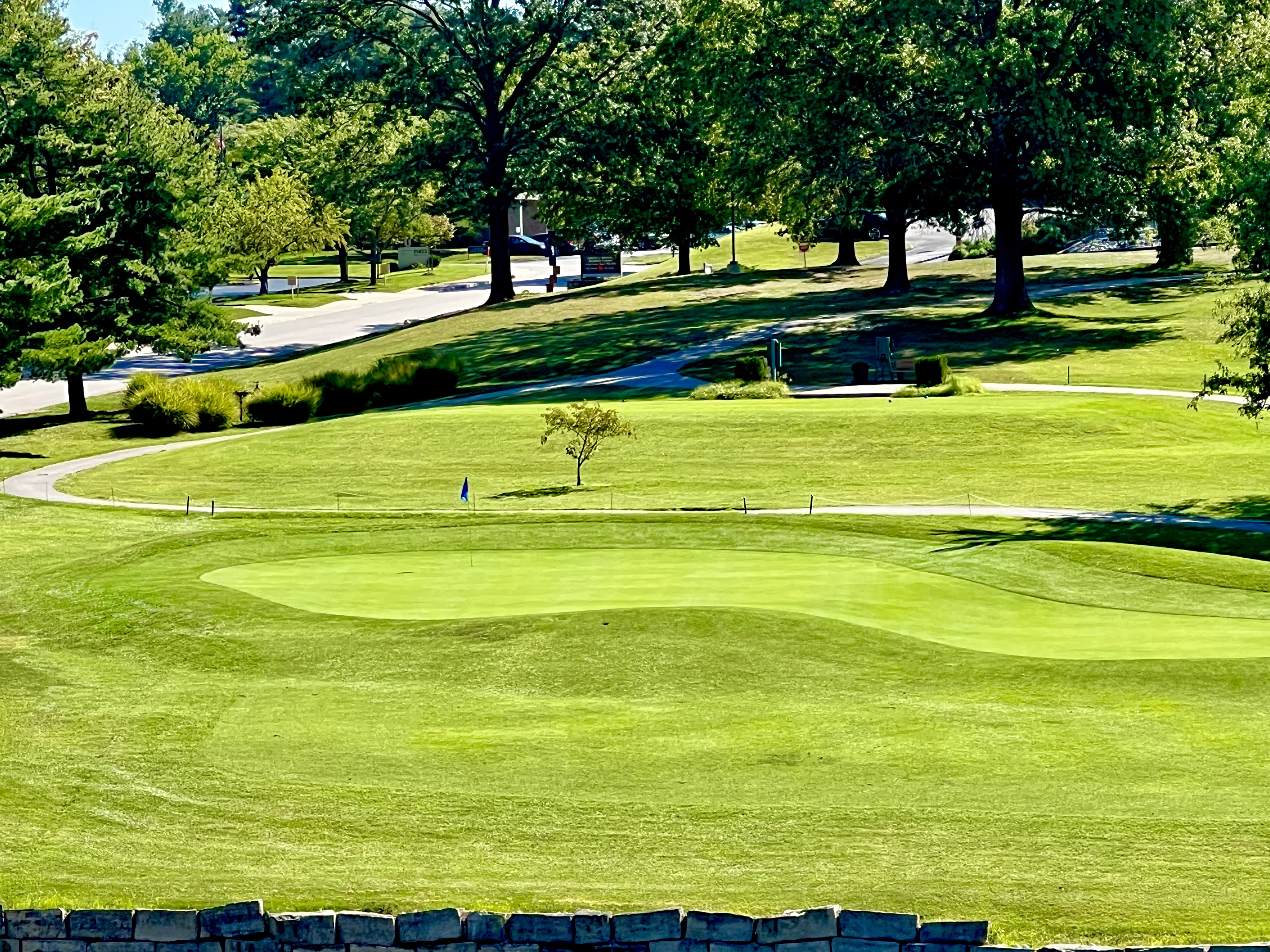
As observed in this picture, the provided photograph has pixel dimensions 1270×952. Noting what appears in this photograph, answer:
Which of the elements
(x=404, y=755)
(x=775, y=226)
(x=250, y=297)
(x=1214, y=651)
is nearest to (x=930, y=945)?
(x=404, y=755)

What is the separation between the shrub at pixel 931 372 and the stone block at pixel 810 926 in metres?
44.2

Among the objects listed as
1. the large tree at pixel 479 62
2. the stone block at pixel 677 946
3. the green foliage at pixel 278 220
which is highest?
the large tree at pixel 479 62

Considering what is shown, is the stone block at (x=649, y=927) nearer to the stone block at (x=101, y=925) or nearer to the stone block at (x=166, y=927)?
the stone block at (x=166, y=927)

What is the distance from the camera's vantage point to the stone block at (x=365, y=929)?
483 inches

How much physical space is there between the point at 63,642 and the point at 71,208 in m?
33.9

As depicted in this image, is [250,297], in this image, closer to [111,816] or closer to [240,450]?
[240,450]

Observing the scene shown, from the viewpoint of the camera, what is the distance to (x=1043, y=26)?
204 ft

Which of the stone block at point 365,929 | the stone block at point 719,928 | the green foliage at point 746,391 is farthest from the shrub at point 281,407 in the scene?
the stone block at point 719,928

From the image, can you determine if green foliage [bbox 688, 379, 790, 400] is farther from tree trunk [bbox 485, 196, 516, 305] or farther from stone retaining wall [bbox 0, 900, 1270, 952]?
stone retaining wall [bbox 0, 900, 1270, 952]

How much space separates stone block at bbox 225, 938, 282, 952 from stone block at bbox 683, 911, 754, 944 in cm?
289

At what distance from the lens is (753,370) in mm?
57844

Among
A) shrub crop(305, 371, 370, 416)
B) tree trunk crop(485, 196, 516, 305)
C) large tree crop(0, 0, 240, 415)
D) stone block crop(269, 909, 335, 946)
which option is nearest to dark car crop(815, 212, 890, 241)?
tree trunk crop(485, 196, 516, 305)

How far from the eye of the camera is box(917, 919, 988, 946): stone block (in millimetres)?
11867

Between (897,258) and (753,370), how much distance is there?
24.5m
